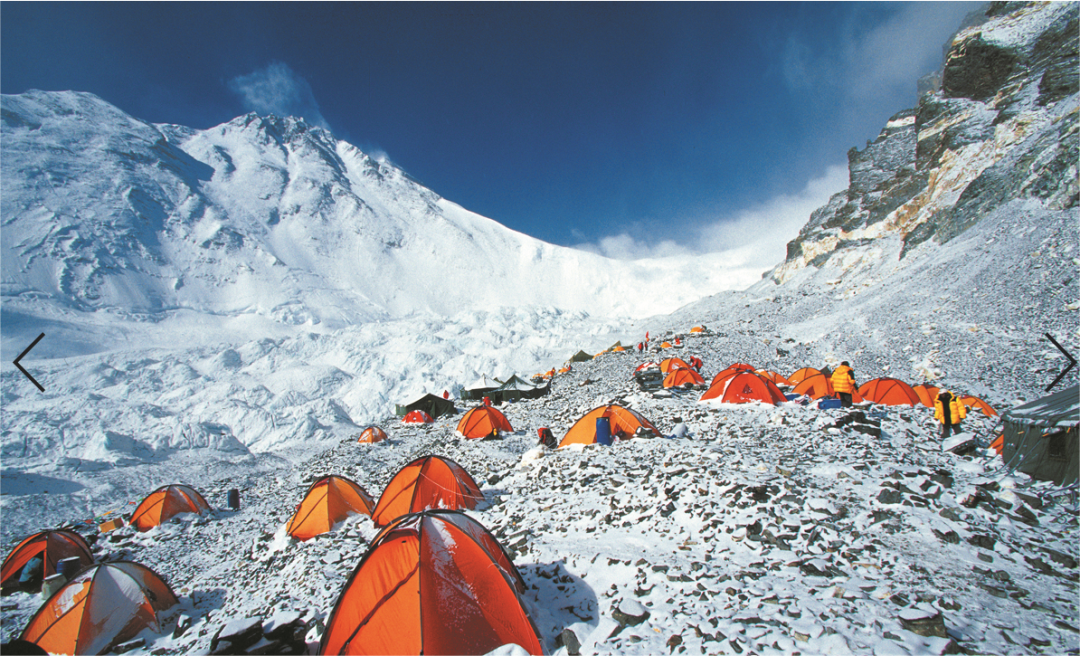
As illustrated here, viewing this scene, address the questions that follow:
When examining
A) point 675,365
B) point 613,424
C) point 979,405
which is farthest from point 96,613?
point 979,405

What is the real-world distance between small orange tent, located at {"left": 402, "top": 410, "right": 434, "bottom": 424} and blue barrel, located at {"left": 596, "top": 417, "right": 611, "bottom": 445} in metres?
18.0

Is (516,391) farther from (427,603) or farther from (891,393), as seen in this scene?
(427,603)

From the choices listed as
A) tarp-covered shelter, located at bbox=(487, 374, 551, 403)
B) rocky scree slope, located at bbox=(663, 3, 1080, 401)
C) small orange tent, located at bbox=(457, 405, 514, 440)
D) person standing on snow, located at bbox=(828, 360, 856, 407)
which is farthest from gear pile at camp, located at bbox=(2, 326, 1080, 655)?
tarp-covered shelter, located at bbox=(487, 374, 551, 403)

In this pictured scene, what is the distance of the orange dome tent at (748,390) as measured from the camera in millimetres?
14656

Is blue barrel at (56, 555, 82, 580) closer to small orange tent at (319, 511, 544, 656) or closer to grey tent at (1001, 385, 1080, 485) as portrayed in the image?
small orange tent at (319, 511, 544, 656)

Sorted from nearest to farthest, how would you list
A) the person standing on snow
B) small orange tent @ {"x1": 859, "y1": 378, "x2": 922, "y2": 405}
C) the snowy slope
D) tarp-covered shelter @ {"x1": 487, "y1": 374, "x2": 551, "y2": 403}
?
the person standing on snow, small orange tent @ {"x1": 859, "y1": 378, "x2": 922, "y2": 405}, tarp-covered shelter @ {"x1": 487, "y1": 374, "x2": 551, "y2": 403}, the snowy slope

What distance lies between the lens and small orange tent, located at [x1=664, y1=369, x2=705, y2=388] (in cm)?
2161

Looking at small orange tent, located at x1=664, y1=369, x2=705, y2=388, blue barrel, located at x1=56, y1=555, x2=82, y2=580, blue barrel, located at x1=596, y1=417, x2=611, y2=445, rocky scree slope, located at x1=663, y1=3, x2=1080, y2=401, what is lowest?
blue barrel, located at x1=56, y1=555, x2=82, y2=580

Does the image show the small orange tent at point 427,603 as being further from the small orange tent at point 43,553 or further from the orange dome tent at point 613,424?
the small orange tent at point 43,553

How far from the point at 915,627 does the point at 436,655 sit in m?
5.02

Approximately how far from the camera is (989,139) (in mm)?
41344

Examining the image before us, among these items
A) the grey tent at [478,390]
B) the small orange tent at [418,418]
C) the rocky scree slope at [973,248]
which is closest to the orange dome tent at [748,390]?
the rocky scree slope at [973,248]

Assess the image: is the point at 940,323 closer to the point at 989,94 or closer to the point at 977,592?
the point at 977,592

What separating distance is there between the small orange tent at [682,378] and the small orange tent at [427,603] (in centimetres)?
1768
